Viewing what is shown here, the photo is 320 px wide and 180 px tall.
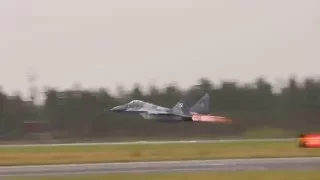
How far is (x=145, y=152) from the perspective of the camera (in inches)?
1548

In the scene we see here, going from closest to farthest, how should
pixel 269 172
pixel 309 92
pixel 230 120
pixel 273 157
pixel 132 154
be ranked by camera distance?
pixel 269 172 < pixel 273 157 < pixel 132 154 < pixel 230 120 < pixel 309 92

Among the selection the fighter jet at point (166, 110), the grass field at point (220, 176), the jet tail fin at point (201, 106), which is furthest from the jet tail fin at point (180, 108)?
the grass field at point (220, 176)

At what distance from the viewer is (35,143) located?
161 feet

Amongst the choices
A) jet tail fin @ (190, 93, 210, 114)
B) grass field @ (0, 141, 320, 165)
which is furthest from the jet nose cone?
jet tail fin @ (190, 93, 210, 114)

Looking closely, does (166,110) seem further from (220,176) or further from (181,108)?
(220,176)

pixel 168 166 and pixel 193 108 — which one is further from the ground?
pixel 193 108

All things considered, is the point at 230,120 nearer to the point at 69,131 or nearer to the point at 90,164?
the point at 69,131

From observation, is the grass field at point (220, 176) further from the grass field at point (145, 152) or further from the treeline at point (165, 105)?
the treeline at point (165, 105)

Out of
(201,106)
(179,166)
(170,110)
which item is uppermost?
(201,106)

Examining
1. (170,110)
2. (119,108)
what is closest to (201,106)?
(170,110)

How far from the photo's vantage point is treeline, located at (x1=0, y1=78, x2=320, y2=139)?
43250 mm

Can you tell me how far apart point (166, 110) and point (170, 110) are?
1.20 feet

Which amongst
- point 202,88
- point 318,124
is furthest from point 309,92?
point 202,88

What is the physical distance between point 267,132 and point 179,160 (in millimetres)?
16309
